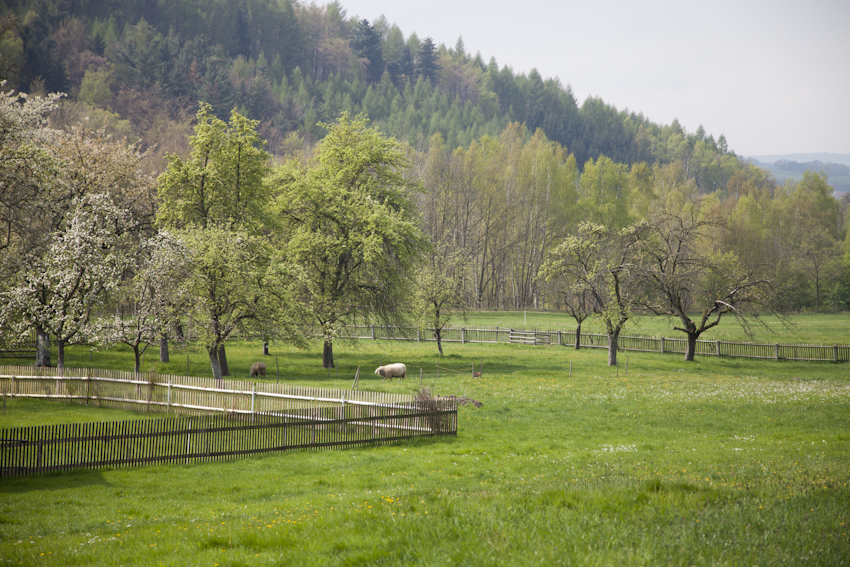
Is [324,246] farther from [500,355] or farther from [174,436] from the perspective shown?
[174,436]

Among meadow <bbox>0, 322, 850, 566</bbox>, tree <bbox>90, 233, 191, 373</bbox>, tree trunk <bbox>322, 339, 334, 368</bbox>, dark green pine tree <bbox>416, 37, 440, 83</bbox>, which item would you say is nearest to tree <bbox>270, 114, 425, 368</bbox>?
tree trunk <bbox>322, 339, 334, 368</bbox>

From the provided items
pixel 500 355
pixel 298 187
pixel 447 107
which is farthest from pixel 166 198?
pixel 447 107

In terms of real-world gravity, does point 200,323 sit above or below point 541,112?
below

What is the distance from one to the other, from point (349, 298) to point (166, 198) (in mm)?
12436

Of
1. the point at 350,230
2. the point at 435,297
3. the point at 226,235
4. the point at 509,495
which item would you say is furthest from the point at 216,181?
the point at 509,495

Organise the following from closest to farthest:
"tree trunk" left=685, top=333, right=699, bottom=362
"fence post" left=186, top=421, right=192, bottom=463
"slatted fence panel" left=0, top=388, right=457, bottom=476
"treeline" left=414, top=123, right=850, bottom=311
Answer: "slatted fence panel" left=0, top=388, right=457, bottom=476 < "fence post" left=186, top=421, right=192, bottom=463 < "tree trunk" left=685, top=333, right=699, bottom=362 < "treeline" left=414, top=123, right=850, bottom=311

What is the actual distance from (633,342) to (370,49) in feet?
512

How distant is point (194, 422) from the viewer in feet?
55.1

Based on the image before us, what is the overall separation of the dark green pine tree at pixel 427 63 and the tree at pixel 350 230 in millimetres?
156144

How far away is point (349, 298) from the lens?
125 ft

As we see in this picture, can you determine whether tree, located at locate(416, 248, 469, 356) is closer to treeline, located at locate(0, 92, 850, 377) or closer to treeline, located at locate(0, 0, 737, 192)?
treeline, located at locate(0, 92, 850, 377)

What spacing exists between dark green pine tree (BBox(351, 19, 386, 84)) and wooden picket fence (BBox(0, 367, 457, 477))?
6541 inches

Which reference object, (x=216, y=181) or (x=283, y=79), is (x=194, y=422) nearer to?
(x=216, y=181)

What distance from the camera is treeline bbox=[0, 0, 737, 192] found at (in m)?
106
